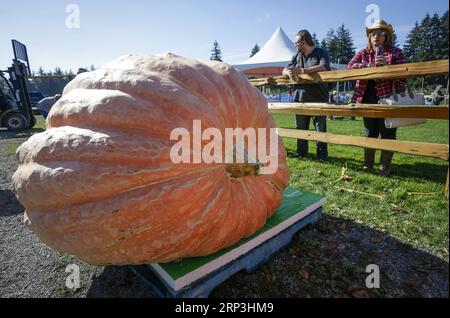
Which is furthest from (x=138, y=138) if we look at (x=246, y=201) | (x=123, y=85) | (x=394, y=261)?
(x=394, y=261)

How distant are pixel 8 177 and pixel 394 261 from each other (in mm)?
5018

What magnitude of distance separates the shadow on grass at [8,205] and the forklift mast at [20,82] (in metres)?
9.02

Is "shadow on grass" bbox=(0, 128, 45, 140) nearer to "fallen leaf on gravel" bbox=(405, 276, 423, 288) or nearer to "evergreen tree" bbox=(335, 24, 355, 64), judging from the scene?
"fallen leaf on gravel" bbox=(405, 276, 423, 288)

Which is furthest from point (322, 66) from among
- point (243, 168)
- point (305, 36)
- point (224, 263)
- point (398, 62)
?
point (224, 263)

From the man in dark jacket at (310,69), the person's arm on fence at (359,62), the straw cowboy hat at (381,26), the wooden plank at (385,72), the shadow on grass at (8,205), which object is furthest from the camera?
the man in dark jacket at (310,69)

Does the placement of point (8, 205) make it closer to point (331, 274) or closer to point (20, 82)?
point (331, 274)

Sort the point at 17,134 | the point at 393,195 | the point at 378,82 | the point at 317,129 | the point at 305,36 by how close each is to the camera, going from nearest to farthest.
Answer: the point at 393,195 → the point at 378,82 → the point at 305,36 → the point at 317,129 → the point at 17,134

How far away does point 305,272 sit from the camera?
1754 millimetres

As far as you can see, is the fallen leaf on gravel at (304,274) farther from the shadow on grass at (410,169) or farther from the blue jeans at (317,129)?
the blue jeans at (317,129)

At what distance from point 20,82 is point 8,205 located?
959 centimetres

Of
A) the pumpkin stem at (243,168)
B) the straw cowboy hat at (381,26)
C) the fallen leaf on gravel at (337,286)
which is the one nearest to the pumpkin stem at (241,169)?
the pumpkin stem at (243,168)

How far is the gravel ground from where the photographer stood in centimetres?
158

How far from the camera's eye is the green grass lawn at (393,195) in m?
1.91

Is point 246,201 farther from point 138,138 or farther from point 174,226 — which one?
point 138,138
